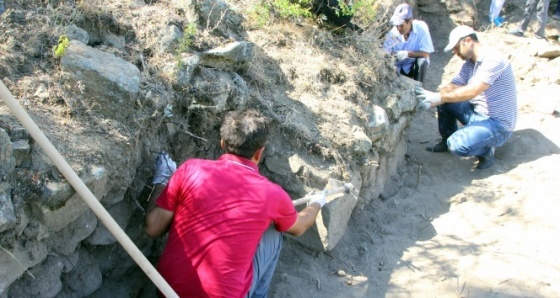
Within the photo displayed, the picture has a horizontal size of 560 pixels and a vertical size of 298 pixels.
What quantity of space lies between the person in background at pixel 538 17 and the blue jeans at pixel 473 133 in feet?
11.5

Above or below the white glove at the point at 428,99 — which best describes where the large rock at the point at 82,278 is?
below

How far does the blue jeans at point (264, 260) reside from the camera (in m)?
3.05

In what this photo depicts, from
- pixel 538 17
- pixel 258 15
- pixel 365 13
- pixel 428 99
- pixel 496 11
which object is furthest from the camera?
pixel 496 11

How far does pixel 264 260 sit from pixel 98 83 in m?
1.37

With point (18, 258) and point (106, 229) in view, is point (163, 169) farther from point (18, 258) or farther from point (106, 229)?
point (18, 258)

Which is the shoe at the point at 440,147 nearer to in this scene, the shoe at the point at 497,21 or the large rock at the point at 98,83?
the large rock at the point at 98,83

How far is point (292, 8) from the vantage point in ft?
15.7

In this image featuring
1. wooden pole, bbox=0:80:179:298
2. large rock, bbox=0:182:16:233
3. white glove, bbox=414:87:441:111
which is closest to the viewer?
wooden pole, bbox=0:80:179:298

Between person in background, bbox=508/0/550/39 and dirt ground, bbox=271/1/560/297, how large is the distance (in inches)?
85.1

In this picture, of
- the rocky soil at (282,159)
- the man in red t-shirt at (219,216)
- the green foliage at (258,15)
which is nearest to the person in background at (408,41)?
the rocky soil at (282,159)

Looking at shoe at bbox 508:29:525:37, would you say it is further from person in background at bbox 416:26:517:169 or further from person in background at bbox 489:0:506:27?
person in background at bbox 416:26:517:169

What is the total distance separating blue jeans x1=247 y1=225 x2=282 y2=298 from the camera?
3.05 meters

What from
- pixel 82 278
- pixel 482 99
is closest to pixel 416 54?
pixel 482 99

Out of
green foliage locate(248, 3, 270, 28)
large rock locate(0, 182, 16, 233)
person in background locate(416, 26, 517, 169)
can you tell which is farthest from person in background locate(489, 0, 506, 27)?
large rock locate(0, 182, 16, 233)
